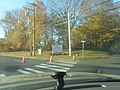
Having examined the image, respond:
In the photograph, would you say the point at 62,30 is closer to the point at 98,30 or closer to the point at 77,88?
the point at 98,30

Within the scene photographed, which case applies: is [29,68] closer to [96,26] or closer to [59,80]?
[59,80]

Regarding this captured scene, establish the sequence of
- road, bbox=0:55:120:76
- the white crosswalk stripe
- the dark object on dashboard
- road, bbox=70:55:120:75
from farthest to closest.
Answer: the white crosswalk stripe < road, bbox=0:55:120:76 < road, bbox=70:55:120:75 < the dark object on dashboard

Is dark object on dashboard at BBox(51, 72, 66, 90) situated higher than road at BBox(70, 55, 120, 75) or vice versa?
dark object on dashboard at BBox(51, 72, 66, 90)

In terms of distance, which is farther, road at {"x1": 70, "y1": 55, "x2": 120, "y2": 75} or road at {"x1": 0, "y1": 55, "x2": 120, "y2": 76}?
road at {"x1": 0, "y1": 55, "x2": 120, "y2": 76}

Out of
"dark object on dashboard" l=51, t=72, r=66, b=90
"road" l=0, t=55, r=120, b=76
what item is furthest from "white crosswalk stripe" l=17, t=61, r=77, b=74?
"dark object on dashboard" l=51, t=72, r=66, b=90

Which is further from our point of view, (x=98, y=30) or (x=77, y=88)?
(x=98, y=30)

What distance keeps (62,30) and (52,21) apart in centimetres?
285

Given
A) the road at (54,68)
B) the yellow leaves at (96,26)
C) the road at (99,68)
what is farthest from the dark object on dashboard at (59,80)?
the yellow leaves at (96,26)

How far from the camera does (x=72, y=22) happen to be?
5416 centimetres

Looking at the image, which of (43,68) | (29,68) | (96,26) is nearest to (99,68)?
(43,68)

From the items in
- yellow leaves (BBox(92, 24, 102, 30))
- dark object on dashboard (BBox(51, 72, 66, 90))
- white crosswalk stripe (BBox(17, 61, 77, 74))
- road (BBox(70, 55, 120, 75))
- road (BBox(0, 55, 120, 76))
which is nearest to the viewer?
dark object on dashboard (BBox(51, 72, 66, 90))

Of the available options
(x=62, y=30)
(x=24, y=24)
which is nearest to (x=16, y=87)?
(x=62, y=30)

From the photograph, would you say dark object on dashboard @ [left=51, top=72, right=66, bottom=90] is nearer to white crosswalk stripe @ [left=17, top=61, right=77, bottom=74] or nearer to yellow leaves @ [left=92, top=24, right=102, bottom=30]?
white crosswalk stripe @ [left=17, top=61, right=77, bottom=74]

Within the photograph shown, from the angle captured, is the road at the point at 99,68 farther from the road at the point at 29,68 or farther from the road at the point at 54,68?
the road at the point at 29,68
